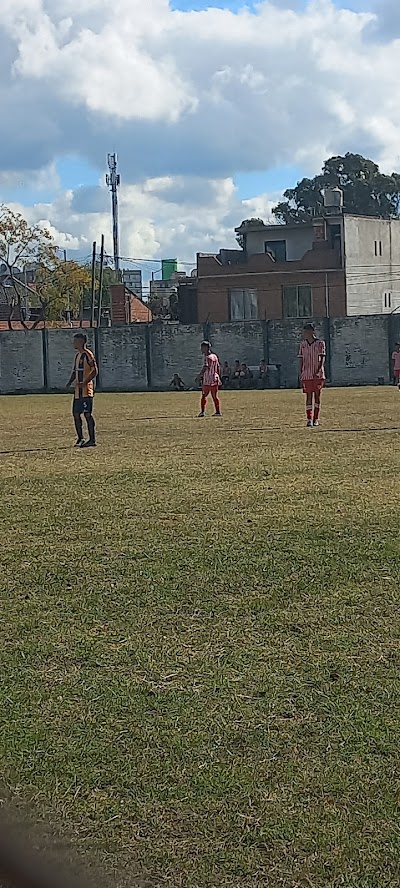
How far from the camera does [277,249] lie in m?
64.9

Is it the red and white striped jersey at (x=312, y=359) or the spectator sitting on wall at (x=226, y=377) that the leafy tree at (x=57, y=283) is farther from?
the red and white striped jersey at (x=312, y=359)

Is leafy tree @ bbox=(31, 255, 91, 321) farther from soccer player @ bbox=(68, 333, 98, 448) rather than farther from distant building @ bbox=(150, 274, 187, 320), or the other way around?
soccer player @ bbox=(68, 333, 98, 448)

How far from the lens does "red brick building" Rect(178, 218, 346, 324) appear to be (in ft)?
193

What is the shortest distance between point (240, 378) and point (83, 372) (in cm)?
2612

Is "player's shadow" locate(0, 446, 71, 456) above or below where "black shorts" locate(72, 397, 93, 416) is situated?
below

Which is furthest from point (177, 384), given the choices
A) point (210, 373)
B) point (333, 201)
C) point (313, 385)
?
point (333, 201)

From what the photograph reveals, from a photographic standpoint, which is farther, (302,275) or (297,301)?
(297,301)

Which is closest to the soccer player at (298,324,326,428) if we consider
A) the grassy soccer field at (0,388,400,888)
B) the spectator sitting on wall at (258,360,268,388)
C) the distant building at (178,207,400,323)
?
the grassy soccer field at (0,388,400,888)

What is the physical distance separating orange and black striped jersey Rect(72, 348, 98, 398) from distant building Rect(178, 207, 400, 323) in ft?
139

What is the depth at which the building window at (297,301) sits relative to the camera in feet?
194

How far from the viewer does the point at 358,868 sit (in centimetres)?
384

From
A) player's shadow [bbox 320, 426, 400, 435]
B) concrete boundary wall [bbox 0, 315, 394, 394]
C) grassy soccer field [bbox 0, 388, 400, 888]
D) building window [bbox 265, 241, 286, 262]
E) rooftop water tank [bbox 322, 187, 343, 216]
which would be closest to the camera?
grassy soccer field [bbox 0, 388, 400, 888]

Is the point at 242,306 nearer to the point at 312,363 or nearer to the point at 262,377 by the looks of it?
the point at 262,377

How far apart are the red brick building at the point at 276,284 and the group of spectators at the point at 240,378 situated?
16.1 metres
